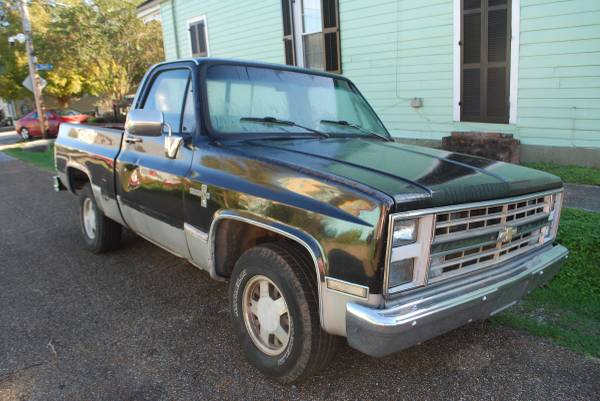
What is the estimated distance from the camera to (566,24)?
679 cm

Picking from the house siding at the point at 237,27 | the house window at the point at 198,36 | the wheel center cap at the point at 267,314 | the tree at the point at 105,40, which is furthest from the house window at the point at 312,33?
the tree at the point at 105,40

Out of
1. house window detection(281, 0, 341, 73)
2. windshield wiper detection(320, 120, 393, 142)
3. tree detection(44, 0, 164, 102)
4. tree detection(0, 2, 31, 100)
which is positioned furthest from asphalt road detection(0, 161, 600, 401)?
tree detection(0, 2, 31, 100)

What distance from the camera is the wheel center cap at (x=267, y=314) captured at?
8.92 feet

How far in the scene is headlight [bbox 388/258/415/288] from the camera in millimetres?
2191

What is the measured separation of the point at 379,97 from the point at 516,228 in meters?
7.33

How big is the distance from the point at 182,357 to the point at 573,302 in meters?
2.87

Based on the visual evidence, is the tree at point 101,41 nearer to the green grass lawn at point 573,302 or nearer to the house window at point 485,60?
the house window at point 485,60

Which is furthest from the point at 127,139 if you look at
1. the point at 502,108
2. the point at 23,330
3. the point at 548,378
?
the point at 502,108

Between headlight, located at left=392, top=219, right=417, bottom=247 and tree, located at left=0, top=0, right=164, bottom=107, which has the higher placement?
tree, located at left=0, top=0, right=164, bottom=107

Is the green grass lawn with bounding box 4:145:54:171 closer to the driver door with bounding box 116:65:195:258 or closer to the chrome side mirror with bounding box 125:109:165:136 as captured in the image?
the driver door with bounding box 116:65:195:258

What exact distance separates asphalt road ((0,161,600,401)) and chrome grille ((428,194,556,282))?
0.69 m

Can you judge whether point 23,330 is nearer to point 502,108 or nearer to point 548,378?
point 548,378

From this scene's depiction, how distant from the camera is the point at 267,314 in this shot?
275 centimetres

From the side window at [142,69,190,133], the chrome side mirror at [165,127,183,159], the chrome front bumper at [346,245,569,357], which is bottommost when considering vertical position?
the chrome front bumper at [346,245,569,357]
